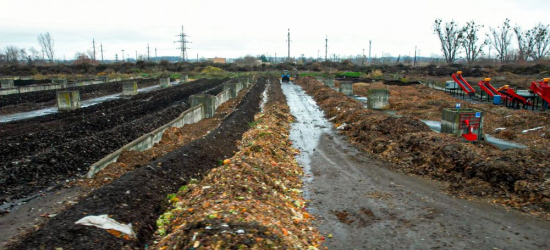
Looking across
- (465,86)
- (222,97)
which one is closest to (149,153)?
(222,97)

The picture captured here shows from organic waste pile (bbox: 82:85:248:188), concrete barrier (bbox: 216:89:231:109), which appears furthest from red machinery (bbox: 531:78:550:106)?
concrete barrier (bbox: 216:89:231:109)

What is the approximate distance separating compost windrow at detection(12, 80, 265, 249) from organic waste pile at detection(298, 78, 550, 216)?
5.44 meters

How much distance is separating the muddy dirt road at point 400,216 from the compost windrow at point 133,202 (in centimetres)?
310

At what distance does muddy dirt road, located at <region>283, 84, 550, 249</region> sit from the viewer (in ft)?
21.9

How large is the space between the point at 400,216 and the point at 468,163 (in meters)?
3.51

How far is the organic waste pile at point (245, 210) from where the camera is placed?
5.55 m

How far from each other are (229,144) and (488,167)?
802cm

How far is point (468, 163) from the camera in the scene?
33.3 feet

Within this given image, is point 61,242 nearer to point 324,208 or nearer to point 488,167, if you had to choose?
point 324,208

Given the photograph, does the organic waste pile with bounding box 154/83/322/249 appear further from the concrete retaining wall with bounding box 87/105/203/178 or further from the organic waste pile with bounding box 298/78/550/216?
the organic waste pile with bounding box 298/78/550/216

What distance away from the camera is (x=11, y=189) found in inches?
371

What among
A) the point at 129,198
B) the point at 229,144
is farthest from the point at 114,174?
the point at 229,144

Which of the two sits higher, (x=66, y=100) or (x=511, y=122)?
(x=66, y=100)

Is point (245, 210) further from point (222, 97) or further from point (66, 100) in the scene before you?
point (222, 97)
